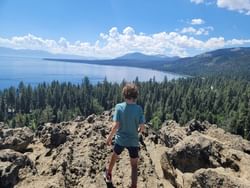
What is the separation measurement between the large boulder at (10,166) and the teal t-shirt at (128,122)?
3.94 metres

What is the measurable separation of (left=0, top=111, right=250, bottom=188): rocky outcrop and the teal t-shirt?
1.79 meters

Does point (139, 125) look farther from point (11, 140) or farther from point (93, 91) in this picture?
point (93, 91)

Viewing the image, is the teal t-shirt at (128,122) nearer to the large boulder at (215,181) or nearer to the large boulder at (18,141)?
the large boulder at (215,181)

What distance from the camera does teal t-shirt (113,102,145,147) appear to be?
9.62m

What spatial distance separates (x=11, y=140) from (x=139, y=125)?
→ 903 cm

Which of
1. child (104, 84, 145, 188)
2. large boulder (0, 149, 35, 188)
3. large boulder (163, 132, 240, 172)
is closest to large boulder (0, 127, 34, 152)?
large boulder (0, 149, 35, 188)

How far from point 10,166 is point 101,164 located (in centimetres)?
325

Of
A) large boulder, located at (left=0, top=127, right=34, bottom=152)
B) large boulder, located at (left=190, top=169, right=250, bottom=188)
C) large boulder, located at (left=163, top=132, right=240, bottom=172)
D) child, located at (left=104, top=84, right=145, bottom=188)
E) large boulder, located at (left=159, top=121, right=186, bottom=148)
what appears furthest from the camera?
large boulder, located at (left=159, top=121, right=186, bottom=148)

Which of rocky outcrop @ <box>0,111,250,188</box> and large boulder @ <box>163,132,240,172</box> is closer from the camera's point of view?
rocky outcrop @ <box>0,111,250,188</box>

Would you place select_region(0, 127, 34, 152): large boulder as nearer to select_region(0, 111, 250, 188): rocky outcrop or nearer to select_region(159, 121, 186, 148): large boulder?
select_region(0, 111, 250, 188): rocky outcrop

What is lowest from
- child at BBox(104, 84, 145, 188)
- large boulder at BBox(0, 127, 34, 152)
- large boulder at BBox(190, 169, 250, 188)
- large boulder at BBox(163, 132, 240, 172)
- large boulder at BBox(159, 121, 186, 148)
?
large boulder at BBox(159, 121, 186, 148)

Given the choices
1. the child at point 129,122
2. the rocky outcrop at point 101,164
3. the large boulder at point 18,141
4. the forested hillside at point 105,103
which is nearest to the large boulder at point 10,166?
the rocky outcrop at point 101,164

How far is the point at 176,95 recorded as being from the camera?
129000mm

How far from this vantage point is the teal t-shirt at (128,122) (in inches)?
379
